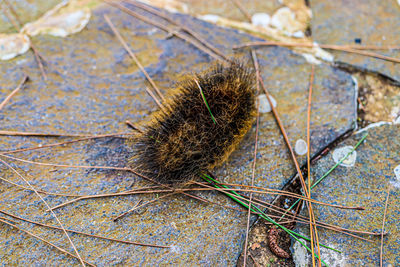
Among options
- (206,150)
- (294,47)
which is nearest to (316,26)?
(294,47)

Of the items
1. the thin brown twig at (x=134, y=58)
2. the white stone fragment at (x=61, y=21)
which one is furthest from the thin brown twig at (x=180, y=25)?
the white stone fragment at (x=61, y=21)

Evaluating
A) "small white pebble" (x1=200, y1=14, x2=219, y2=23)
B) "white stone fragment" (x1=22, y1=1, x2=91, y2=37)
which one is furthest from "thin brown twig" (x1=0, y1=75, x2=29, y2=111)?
"small white pebble" (x1=200, y1=14, x2=219, y2=23)

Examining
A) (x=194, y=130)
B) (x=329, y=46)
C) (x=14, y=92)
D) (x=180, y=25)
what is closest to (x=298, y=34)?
(x=329, y=46)

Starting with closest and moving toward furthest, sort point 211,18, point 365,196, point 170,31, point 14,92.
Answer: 1. point 365,196
2. point 14,92
3. point 170,31
4. point 211,18

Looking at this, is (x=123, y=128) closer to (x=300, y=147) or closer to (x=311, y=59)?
(x=300, y=147)

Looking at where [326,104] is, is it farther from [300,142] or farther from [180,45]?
[180,45]
